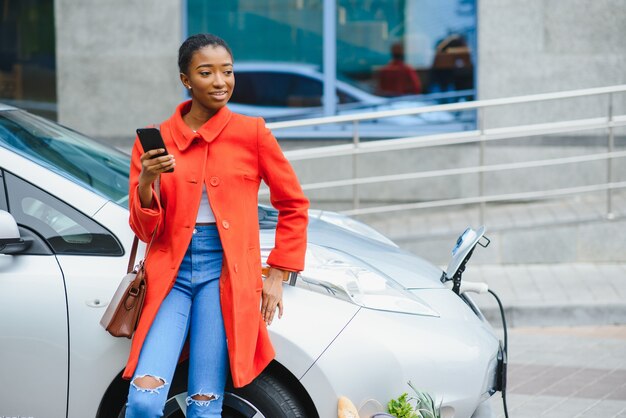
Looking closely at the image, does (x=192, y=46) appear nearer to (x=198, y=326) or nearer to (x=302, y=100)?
(x=198, y=326)

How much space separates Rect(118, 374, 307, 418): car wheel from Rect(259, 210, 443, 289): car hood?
0.59 meters

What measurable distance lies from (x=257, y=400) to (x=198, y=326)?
382 millimetres

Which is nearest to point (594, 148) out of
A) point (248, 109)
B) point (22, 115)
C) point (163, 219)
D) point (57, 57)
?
point (248, 109)

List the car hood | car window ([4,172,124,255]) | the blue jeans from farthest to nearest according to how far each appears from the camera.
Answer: the car hood < car window ([4,172,124,255]) < the blue jeans

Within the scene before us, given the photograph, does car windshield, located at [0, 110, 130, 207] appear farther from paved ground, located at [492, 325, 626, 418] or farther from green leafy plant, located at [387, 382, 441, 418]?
paved ground, located at [492, 325, 626, 418]

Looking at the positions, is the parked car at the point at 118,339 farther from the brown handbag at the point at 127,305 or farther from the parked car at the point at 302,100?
the parked car at the point at 302,100

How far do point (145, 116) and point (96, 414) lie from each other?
7025mm

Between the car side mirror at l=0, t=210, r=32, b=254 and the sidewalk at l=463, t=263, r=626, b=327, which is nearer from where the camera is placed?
the car side mirror at l=0, t=210, r=32, b=254

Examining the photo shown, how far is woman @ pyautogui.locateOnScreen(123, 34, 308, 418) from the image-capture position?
11.5ft

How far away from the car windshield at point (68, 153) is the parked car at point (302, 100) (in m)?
5.24

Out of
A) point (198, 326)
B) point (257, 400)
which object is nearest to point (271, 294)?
point (198, 326)

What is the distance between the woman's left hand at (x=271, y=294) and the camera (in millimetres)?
3666

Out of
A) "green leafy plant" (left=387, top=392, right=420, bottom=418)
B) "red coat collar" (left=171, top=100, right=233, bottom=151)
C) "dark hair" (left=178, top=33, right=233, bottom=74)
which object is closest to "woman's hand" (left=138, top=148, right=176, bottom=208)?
"red coat collar" (left=171, top=100, right=233, bottom=151)

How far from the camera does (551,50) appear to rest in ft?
32.2
